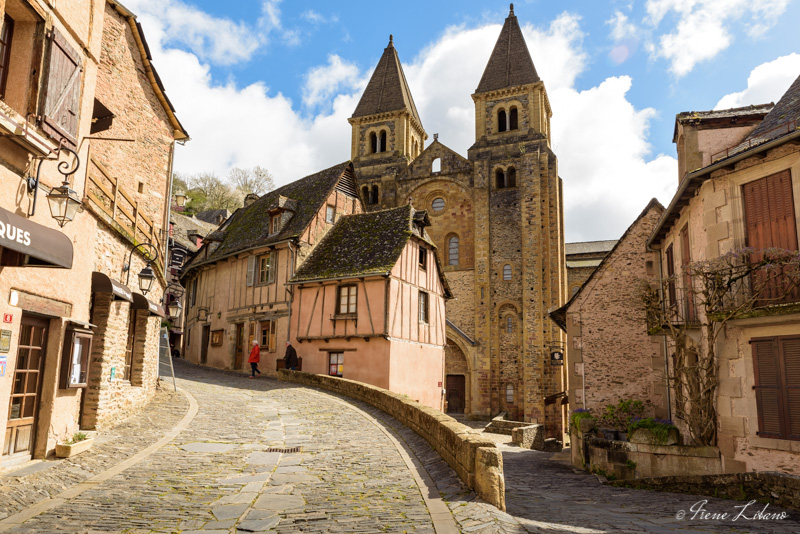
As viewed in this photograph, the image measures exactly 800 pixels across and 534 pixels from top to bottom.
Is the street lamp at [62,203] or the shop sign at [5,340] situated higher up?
the street lamp at [62,203]

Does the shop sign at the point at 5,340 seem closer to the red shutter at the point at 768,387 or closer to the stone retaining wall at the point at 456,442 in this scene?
the stone retaining wall at the point at 456,442

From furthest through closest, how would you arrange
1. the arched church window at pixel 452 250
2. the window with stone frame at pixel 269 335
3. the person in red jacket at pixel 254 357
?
the arched church window at pixel 452 250, the window with stone frame at pixel 269 335, the person in red jacket at pixel 254 357

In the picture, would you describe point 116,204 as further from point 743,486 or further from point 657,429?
point 743,486

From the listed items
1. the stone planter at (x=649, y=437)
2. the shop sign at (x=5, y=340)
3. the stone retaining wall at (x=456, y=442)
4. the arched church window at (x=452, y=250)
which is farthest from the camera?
the arched church window at (x=452, y=250)

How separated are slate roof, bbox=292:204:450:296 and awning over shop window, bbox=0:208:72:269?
505 inches

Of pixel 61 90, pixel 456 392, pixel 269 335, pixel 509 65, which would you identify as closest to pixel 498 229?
pixel 456 392

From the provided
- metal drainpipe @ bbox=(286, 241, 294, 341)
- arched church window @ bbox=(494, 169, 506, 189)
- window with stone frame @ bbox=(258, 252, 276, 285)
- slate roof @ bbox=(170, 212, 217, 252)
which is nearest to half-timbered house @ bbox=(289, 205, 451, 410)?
metal drainpipe @ bbox=(286, 241, 294, 341)

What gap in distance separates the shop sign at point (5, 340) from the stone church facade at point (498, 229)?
1036 inches

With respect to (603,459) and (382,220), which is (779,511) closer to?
(603,459)

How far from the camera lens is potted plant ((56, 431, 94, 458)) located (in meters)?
7.73

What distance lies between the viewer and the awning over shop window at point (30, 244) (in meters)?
5.80

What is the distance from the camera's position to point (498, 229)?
33219mm

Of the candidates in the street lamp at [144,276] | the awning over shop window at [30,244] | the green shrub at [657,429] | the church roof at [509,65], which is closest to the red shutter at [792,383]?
the green shrub at [657,429]

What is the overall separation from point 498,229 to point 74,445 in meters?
27.6
